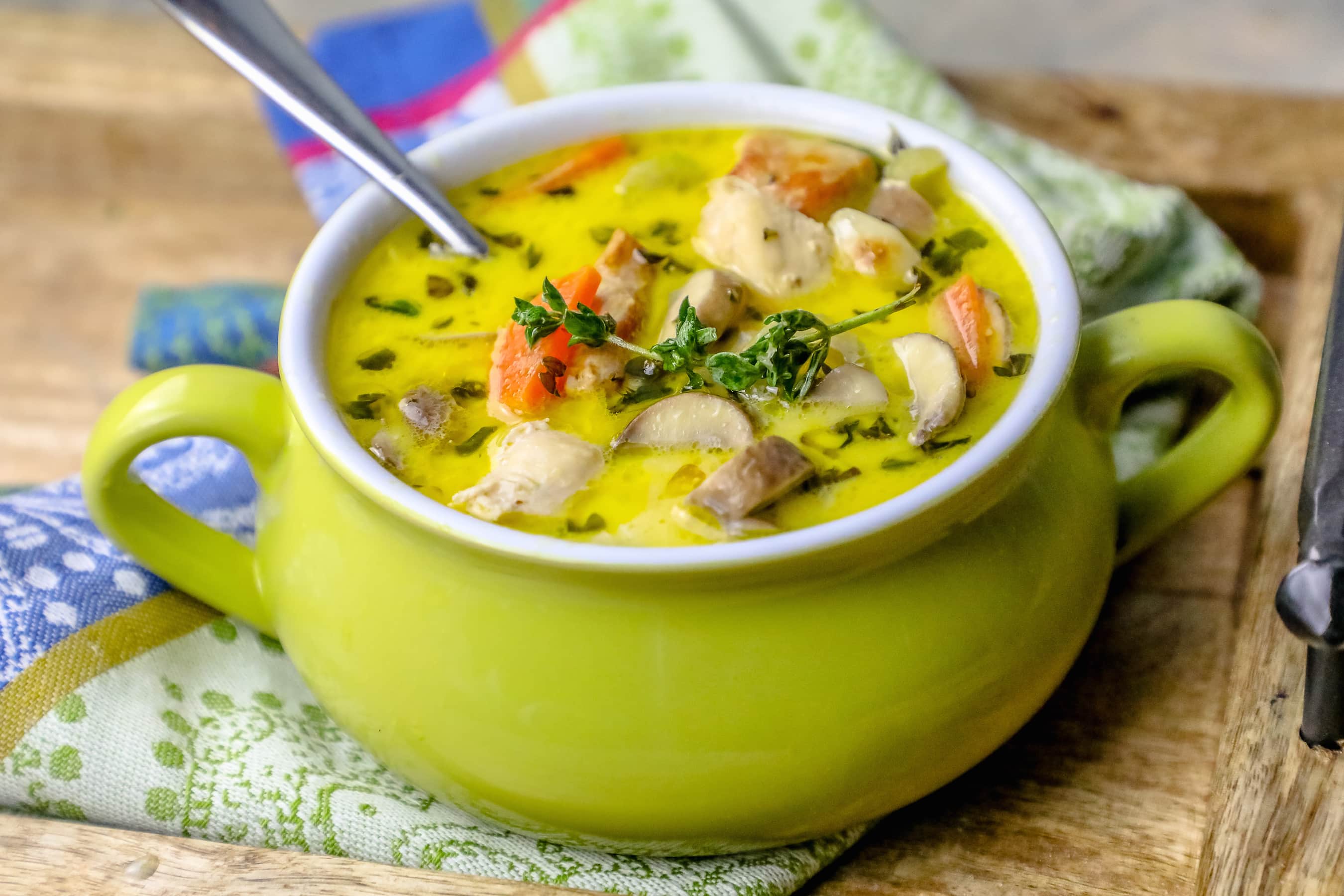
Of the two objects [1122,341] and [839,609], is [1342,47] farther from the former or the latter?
[839,609]

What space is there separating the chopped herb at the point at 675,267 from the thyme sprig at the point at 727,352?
0.16 m

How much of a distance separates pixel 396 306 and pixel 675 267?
253 mm

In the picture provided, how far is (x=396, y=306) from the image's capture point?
1263 millimetres

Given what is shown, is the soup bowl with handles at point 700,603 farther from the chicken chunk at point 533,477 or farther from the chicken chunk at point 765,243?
the chicken chunk at point 765,243

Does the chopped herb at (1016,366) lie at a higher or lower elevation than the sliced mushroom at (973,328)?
lower

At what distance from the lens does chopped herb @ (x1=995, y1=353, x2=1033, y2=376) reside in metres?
1.15

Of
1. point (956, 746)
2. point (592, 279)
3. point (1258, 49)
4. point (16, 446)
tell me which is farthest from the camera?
point (1258, 49)

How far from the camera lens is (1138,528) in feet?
4.32

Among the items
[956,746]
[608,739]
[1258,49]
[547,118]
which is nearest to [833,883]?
[956,746]

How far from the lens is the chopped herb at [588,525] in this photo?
3.41 ft

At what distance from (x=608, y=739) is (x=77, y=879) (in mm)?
451

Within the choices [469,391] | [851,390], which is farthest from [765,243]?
Answer: [469,391]

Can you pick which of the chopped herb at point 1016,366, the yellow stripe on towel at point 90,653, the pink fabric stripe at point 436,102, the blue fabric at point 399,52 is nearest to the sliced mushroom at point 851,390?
the chopped herb at point 1016,366

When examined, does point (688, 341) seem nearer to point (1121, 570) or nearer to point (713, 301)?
point (713, 301)
